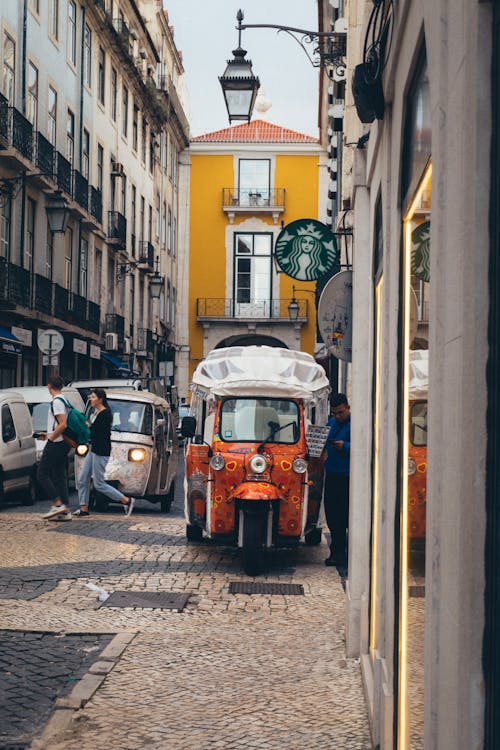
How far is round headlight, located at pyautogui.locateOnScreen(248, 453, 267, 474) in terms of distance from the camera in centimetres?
1238

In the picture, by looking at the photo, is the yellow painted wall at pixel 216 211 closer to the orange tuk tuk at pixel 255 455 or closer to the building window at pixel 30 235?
the building window at pixel 30 235

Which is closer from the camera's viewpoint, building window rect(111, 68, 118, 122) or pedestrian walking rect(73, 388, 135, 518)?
pedestrian walking rect(73, 388, 135, 518)

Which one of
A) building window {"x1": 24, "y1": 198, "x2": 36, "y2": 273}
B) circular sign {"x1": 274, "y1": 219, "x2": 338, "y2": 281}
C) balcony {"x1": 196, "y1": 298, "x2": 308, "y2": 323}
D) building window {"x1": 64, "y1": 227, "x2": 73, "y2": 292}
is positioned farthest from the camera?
balcony {"x1": 196, "y1": 298, "x2": 308, "y2": 323}

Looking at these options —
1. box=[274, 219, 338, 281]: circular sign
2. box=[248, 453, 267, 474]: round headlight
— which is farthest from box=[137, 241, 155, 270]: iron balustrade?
box=[248, 453, 267, 474]: round headlight

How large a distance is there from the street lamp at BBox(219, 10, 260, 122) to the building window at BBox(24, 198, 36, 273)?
60.4 ft

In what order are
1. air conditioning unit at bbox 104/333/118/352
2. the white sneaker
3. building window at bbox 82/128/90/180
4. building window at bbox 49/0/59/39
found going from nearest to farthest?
the white sneaker < building window at bbox 49/0/59/39 < building window at bbox 82/128/90/180 < air conditioning unit at bbox 104/333/118/352

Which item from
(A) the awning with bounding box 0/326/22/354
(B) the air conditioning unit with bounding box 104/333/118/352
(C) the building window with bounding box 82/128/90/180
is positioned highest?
(C) the building window with bounding box 82/128/90/180

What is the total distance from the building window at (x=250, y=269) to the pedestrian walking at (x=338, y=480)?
44.1m

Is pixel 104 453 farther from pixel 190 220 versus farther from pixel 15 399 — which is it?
pixel 190 220

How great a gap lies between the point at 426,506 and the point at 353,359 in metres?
4.85

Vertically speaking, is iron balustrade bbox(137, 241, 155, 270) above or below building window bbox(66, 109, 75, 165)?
below

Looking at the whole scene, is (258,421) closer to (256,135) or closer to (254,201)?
(254,201)

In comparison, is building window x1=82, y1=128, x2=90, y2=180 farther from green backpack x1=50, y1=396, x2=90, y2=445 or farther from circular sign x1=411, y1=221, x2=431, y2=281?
circular sign x1=411, y1=221, x2=431, y2=281

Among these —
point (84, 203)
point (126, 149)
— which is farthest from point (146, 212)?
point (84, 203)
